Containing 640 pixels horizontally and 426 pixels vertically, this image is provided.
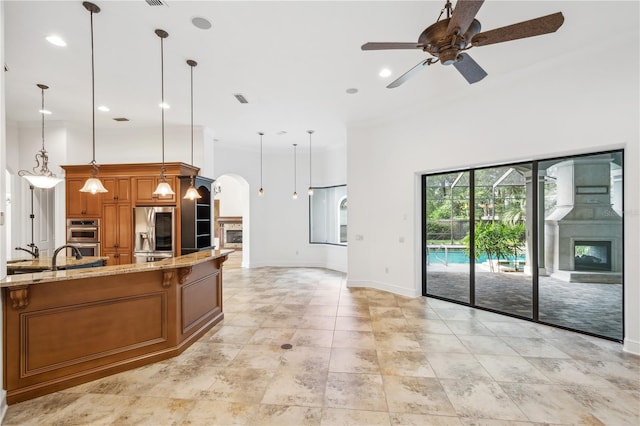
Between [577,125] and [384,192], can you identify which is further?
[384,192]

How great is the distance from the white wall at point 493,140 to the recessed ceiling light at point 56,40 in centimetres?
456

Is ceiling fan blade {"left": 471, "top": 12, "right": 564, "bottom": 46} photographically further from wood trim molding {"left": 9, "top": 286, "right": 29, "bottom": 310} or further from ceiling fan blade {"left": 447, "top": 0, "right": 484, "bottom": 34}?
wood trim molding {"left": 9, "top": 286, "right": 29, "bottom": 310}

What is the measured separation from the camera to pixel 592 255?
3.99 m

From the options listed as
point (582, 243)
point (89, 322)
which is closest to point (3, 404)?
point (89, 322)

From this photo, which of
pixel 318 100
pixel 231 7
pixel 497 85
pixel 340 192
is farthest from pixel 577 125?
pixel 340 192

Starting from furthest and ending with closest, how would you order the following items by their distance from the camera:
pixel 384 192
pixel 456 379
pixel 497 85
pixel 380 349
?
pixel 384 192 → pixel 497 85 → pixel 380 349 → pixel 456 379

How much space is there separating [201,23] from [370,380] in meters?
3.80

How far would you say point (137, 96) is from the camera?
467 centimetres

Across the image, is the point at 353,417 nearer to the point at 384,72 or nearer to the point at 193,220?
the point at 384,72

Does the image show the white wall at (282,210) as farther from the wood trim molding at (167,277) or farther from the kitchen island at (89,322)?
the wood trim molding at (167,277)

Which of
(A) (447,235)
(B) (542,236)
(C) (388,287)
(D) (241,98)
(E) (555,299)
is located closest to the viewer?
(B) (542,236)

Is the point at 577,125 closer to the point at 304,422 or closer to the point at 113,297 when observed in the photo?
the point at 304,422

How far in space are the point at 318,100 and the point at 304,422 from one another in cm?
438

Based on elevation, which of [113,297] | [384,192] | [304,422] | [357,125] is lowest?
[304,422]
